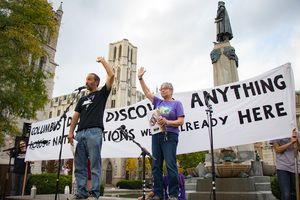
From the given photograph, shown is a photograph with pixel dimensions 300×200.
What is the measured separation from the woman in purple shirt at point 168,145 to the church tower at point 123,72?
5714cm

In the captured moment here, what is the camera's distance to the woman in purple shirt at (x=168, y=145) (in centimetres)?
327

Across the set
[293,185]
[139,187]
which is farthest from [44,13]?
[139,187]

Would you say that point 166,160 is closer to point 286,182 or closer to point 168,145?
point 168,145

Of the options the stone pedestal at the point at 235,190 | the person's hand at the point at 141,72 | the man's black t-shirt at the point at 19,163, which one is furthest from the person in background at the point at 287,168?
the man's black t-shirt at the point at 19,163

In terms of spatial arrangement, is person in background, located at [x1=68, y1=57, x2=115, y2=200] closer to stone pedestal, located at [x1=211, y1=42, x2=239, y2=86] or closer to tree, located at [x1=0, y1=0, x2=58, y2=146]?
stone pedestal, located at [x1=211, y1=42, x2=239, y2=86]

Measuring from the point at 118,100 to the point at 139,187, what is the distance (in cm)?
3167

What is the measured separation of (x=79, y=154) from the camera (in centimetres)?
345

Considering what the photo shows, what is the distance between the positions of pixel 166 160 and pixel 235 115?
7.14 ft

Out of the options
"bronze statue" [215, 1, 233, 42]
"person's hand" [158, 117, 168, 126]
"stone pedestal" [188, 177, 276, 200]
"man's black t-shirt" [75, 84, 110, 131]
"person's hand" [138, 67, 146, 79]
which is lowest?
"stone pedestal" [188, 177, 276, 200]

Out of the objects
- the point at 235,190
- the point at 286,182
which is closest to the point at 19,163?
the point at 235,190

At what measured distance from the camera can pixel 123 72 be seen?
65.5m

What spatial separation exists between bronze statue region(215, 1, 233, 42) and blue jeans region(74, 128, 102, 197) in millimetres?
7966

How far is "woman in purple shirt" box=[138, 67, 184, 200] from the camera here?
3266 mm

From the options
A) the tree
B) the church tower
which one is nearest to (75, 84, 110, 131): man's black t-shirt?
the tree
